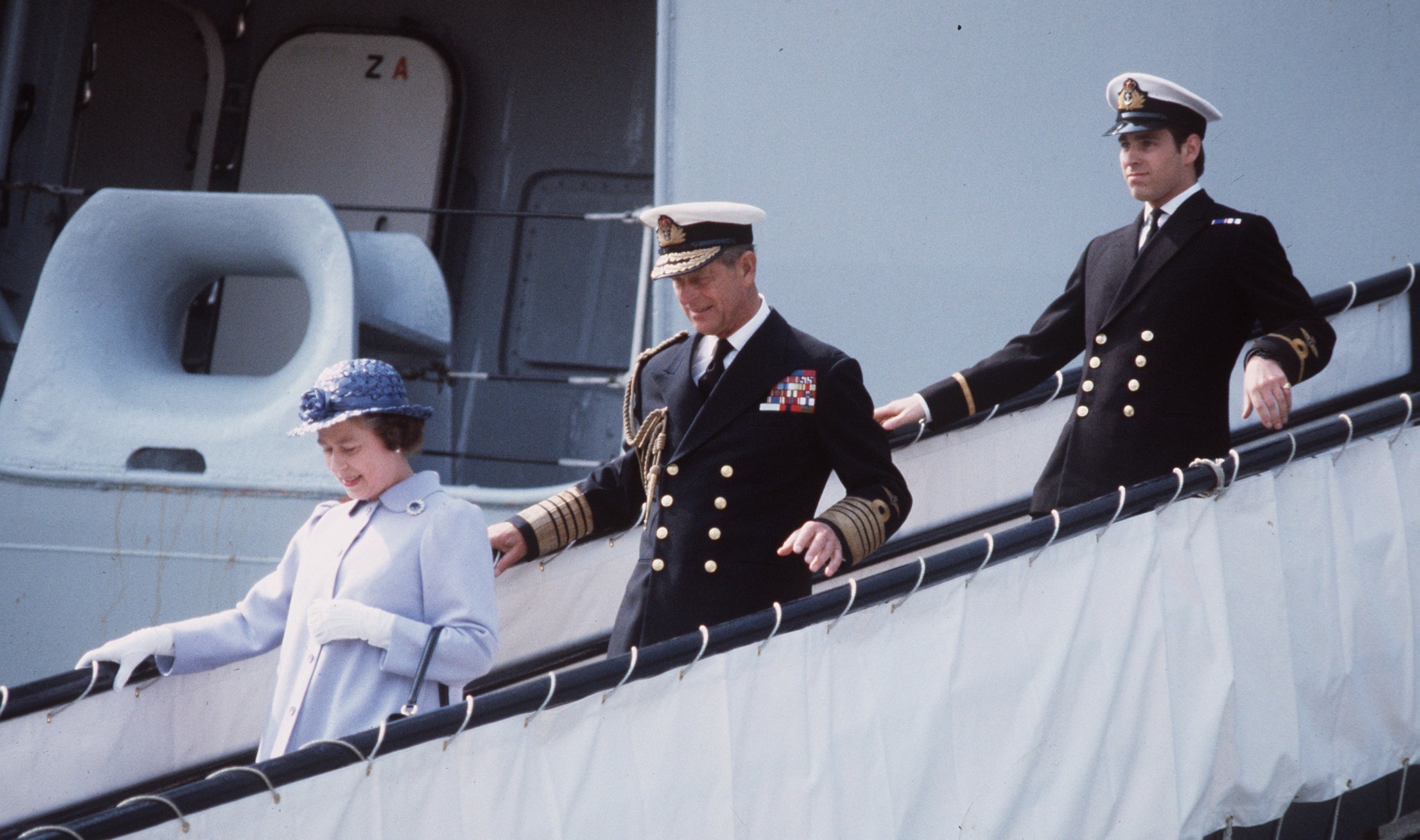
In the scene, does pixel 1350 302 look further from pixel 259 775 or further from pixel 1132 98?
pixel 259 775

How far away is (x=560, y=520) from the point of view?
2.39 meters

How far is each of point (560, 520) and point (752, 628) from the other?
1.72ft

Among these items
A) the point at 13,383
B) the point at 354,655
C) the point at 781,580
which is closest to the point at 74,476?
the point at 13,383

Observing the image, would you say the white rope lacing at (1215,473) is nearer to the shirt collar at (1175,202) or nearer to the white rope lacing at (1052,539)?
the white rope lacing at (1052,539)

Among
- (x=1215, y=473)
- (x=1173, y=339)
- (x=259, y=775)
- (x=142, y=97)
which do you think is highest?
(x=142, y=97)

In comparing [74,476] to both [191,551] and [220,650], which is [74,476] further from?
[220,650]

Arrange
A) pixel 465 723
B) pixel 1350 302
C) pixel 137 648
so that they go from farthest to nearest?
pixel 1350 302
pixel 137 648
pixel 465 723

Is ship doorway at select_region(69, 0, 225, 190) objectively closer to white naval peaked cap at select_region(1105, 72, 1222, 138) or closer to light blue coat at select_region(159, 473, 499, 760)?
light blue coat at select_region(159, 473, 499, 760)

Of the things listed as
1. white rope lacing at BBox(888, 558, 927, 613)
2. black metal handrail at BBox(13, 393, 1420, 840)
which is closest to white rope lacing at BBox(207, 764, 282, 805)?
black metal handrail at BBox(13, 393, 1420, 840)

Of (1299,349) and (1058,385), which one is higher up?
(1299,349)

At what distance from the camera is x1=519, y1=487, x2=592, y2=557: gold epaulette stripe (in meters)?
2.39

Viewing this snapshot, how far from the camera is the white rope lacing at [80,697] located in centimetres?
222

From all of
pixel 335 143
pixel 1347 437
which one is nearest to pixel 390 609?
pixel 1347 437

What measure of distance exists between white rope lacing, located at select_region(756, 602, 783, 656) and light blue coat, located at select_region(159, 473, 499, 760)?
389 millimetres
